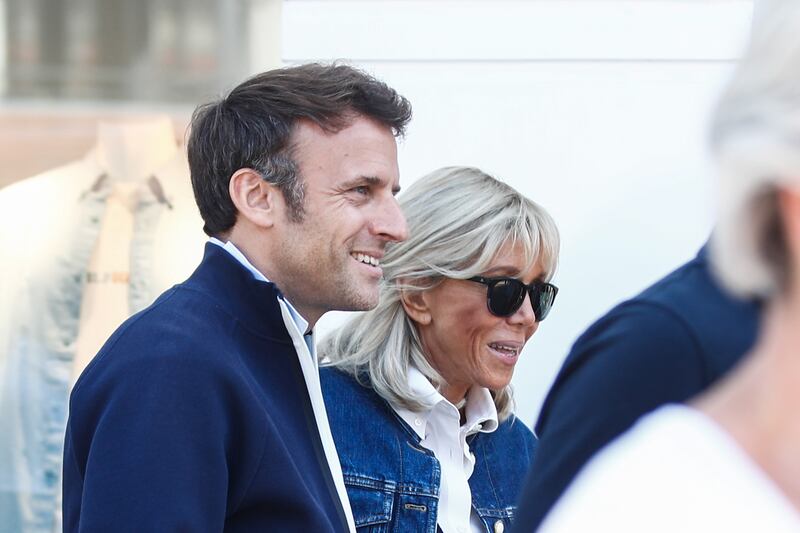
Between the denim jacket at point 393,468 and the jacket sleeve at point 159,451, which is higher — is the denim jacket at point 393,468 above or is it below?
below

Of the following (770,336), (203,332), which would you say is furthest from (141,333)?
(770,336)

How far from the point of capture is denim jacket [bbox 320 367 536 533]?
2.42 m

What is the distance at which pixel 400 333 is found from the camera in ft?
8.80

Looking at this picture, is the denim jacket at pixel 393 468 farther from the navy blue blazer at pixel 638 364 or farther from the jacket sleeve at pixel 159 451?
the navy blue blazer at pixel 638 364

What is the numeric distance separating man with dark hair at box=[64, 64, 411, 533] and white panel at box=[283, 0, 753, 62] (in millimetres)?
909

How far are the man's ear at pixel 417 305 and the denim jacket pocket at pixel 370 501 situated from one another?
394 mm

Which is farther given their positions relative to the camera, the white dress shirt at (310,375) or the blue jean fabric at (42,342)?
the blue jean fabric at (42,342)

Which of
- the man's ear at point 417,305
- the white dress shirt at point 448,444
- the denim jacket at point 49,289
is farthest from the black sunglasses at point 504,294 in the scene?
the denim jacket at point 49,289

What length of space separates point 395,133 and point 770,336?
1699 millimetres

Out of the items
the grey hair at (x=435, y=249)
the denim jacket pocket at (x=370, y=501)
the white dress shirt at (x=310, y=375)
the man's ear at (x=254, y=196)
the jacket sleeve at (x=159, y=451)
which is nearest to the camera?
the jacket sleeve at (x=159, y=451)

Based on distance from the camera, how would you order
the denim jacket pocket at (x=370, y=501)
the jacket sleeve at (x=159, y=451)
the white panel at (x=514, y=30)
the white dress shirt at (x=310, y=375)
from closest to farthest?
the jacket sleeve at (x=159, y=451)
the white dress shirt at (x=310, y=375)
the denim jacket pocket at (x=370, y=501)
the white panel at (x=514, y=30)

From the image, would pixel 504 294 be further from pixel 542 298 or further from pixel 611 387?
pixel 611 387

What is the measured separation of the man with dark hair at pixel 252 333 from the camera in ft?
5.81

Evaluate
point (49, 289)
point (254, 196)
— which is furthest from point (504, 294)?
point (49, 289)
